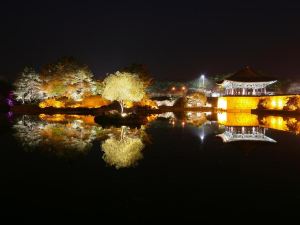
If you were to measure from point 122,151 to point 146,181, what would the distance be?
567 centimetres

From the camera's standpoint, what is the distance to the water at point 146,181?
7.74 metres

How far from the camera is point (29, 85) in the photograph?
5778 centimetres

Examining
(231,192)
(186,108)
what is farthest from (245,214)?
(186,108)

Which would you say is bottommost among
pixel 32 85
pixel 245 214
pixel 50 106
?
pixel 245 214

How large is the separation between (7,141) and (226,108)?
38656 mm

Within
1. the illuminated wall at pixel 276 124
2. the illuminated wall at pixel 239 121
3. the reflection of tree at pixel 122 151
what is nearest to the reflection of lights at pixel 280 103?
the illuminated wall at pixel 239 121

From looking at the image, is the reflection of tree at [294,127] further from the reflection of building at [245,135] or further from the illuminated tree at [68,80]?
the illuminated tree at [68,80]

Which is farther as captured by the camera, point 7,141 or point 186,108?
point 186,108

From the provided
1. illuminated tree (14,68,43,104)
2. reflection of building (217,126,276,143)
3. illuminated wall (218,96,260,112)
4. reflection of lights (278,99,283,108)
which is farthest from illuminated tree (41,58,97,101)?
reflection of building (217,126,276,143)

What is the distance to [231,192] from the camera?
944 centimetres

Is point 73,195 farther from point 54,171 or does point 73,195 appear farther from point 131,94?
point 131,94

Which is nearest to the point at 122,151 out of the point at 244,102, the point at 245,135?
the point at 245,135

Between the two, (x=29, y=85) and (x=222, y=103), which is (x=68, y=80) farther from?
(x=222, y=103)

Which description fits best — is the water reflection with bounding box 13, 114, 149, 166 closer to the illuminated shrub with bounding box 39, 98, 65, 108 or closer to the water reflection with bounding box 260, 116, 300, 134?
the water reflection with bounding box 260, 116, 300, 134
